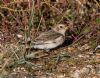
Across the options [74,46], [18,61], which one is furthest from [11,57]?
[74,46]

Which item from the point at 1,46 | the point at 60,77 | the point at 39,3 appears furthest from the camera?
the point at 39,3

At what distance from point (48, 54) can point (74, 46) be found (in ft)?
1.61

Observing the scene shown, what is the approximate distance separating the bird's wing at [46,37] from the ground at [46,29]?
141 mm

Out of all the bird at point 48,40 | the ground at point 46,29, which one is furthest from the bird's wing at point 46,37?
the ground at point 46,29

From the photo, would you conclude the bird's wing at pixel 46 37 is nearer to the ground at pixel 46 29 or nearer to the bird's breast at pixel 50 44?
the bird's breast at pixel 50 44

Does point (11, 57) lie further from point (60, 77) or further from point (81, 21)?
point (81, 21)

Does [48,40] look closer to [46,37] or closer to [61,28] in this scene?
[46,37]

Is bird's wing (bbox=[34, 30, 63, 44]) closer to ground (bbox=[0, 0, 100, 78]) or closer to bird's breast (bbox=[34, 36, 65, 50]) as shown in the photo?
bird's breast (bbox=[34, 36, 65, 50])

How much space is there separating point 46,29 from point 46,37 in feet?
2.35

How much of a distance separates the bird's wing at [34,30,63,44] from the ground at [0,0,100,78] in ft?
0.46

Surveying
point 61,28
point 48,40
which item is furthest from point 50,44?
point 61,28

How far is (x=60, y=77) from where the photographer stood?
6.41 m

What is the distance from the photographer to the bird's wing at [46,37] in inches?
272

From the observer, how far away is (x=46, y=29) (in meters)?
7.68
